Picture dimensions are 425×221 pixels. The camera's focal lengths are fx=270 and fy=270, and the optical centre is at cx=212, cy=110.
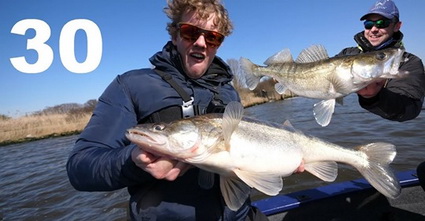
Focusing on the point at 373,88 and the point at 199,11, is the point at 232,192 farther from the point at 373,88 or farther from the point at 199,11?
the point at 199,11

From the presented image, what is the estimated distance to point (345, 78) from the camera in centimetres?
256

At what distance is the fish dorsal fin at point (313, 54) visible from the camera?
2955 mm

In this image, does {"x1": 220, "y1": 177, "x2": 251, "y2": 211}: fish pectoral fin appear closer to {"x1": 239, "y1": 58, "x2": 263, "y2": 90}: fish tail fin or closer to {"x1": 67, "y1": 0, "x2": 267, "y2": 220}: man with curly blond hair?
{"x1": 67, "y1": 0, "x2": 267, "y2": 220}: man with curly blond hair

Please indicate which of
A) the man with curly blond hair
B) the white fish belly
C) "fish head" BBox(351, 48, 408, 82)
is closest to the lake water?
"fish head" BBox(351, 48, 408, 82)

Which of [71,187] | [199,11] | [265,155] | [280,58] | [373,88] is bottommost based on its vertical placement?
[71,187]

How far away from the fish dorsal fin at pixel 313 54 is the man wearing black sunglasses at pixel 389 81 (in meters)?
0.60

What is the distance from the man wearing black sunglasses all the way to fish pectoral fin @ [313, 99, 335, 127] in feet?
1.09

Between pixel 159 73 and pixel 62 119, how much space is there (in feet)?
108

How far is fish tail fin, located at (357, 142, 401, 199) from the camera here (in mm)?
2383

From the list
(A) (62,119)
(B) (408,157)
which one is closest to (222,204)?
(B) (408,157)

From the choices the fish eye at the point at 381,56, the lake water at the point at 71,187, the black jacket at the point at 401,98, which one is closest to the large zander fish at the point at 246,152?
the black jacket at the point at 401,98

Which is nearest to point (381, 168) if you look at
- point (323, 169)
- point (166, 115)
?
point (323, 169)

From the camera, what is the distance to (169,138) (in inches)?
75.1

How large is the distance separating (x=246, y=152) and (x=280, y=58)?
60.6 inches
